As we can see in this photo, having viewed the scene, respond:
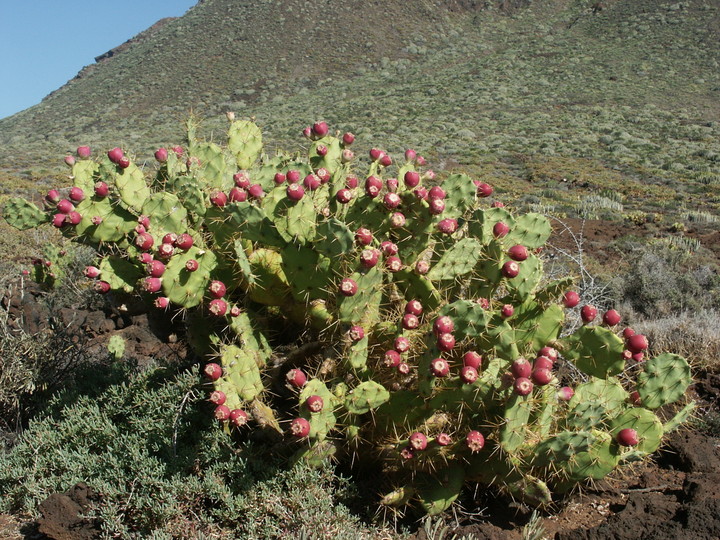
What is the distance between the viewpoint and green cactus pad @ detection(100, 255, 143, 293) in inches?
158

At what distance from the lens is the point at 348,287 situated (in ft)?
10.2

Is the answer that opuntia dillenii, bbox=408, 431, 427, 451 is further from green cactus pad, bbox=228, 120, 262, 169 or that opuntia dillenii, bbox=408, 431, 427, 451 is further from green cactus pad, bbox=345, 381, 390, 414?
green cactus pad, bbox=228, 120, 262, 169

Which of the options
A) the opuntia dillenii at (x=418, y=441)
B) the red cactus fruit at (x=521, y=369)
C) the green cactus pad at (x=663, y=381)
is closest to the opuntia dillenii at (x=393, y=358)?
the opuntia dillenii at (x=418, y=441)

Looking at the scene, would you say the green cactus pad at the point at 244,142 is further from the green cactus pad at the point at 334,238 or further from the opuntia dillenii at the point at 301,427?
the opuntia dillenii at the point at 301,427

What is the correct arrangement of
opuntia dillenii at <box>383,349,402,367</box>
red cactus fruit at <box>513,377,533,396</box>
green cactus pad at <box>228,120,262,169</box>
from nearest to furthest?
1. red cactus fruit at <box>513,377,533,396</box>
2. opuntia dillenii at <box>383,349,402,367</box>
3. green cactus pad at <box>228,120,262,169</box>

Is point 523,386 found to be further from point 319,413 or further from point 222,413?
point 222,413

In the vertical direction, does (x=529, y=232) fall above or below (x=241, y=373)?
below

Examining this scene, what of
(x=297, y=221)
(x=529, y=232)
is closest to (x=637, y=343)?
(x=529, y=232)

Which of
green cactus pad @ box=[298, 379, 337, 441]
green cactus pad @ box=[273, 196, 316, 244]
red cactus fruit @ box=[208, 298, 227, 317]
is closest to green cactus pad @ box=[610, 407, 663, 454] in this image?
green cactus pad @ box=[298, 379, 337, 441]

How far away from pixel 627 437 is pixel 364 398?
136 cm

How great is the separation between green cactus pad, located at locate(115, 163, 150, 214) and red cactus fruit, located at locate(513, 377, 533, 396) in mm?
2745

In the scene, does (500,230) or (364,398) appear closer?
(364,398)

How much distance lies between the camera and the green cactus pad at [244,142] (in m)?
4.77

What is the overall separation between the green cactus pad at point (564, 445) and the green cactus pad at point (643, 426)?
0.34 meters
